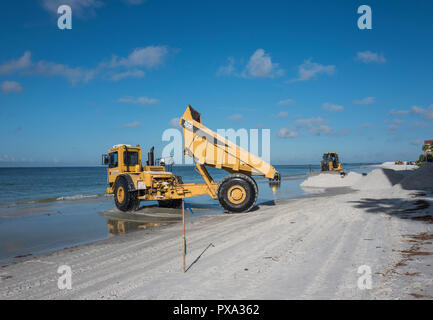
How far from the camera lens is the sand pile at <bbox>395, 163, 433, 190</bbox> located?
17297 mm

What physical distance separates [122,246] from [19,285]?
8.84 feet

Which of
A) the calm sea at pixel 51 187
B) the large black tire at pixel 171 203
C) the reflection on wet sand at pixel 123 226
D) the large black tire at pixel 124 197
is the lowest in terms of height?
the calm sea at pixel 51 187

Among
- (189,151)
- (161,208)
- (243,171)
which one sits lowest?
(161,208)

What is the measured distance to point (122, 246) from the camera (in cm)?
735

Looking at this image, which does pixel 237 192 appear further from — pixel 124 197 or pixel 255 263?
pixel 255 263

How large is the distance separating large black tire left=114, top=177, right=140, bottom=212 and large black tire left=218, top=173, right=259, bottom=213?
4.12 metres

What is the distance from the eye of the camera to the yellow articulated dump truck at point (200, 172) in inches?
456

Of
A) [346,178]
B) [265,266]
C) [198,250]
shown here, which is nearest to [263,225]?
[198,250]

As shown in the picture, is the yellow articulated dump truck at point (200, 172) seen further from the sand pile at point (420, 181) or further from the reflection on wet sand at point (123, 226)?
the sand pile at point (420, 181)

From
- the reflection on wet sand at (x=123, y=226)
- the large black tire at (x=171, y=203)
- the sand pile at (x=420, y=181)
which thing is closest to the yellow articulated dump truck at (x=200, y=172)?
the reflection on wet sand at (x=123, y=226)

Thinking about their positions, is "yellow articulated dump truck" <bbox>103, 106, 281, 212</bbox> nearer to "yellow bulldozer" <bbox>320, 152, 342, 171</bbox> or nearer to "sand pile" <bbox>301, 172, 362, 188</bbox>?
"sand pile" <bbox>301, 172, 362, 188</bbox>

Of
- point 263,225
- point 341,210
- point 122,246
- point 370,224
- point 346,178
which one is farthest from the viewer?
point 346,178
